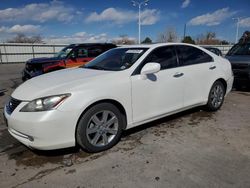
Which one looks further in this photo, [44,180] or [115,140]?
[115,140]

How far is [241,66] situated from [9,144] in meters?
6.90

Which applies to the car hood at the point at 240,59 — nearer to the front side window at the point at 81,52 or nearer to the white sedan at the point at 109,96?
the white sedan at the point at 109,96

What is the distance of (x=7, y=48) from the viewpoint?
2327 centimetres

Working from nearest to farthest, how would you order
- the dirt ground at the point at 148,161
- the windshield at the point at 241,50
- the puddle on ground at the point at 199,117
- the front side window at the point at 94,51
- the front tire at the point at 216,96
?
1. the dirt ground at the point at 148,161
2. the puddle on ground at the point at 199,117
3. the front tire at the point at 216,96
4. the windshield at the point at 241,50
5. the front side window at the point at 94,51

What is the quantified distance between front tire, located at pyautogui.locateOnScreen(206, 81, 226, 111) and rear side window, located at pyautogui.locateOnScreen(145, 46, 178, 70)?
1.33m

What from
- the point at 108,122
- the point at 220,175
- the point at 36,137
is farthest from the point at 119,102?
the point at 220,175

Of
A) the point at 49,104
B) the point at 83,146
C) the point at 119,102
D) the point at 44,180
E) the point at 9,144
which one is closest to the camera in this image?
the point at 44,180

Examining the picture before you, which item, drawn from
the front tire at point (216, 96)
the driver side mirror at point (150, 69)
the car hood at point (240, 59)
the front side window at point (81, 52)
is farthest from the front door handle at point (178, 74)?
the front side window at point (81, 52)

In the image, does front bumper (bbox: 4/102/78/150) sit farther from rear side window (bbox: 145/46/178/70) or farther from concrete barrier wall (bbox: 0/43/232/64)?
concrete barrier wall (bbox: 0/43/232/64)

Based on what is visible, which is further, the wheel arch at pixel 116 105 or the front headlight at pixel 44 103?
the wheel arch at pixel 116 105

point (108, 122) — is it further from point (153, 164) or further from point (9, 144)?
point (9, 144)

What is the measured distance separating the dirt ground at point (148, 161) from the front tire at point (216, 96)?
820mm

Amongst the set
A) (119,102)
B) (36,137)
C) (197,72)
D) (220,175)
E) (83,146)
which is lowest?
(220,175)

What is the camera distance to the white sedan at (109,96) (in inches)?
114
